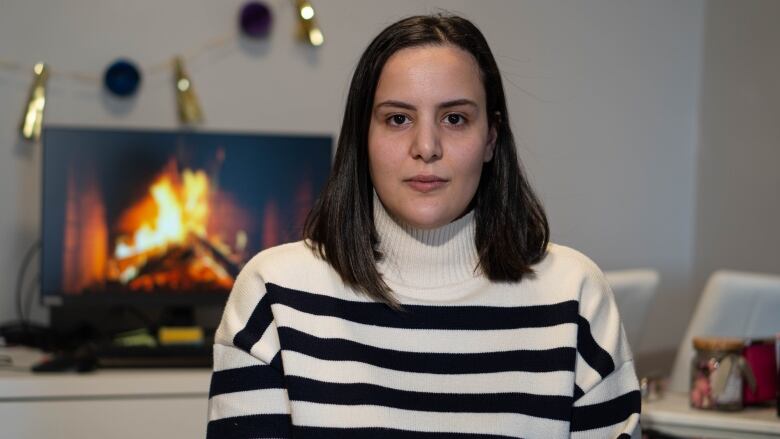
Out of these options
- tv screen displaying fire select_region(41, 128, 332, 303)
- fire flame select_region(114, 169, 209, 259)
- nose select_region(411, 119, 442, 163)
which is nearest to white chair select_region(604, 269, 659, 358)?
tv screen displaying fire select_region(41, 128, 332, 303)

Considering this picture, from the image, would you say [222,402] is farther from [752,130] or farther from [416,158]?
[752,130]

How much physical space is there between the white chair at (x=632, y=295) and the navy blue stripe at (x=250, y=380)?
1375mm

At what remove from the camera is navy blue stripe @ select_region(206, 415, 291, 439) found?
4.86ft

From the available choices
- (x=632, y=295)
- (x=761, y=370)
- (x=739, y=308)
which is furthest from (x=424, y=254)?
(x=739, y=308)

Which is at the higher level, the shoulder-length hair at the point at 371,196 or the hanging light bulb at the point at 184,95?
the hanging light bulb at the point at 184,95

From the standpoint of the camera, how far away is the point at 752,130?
407 centimetres

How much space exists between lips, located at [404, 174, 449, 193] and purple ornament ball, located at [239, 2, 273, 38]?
6.80ft

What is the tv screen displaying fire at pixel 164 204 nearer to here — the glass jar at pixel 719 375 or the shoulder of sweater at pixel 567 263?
the glass jar at pixel 719 375

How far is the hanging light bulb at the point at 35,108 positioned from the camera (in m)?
3.23

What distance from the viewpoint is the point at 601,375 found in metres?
1.53

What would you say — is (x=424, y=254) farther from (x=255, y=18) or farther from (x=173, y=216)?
(x=255, y=18)

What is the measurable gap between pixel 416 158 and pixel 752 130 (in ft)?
9.41

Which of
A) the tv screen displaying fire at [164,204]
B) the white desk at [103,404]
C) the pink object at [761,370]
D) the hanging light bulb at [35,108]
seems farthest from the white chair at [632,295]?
the hanging light bulb at [35,108]

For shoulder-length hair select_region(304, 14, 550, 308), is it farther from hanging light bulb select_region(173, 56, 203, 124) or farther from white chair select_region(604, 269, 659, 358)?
hanging light bulb select_region(173, 56, 203, 124)
